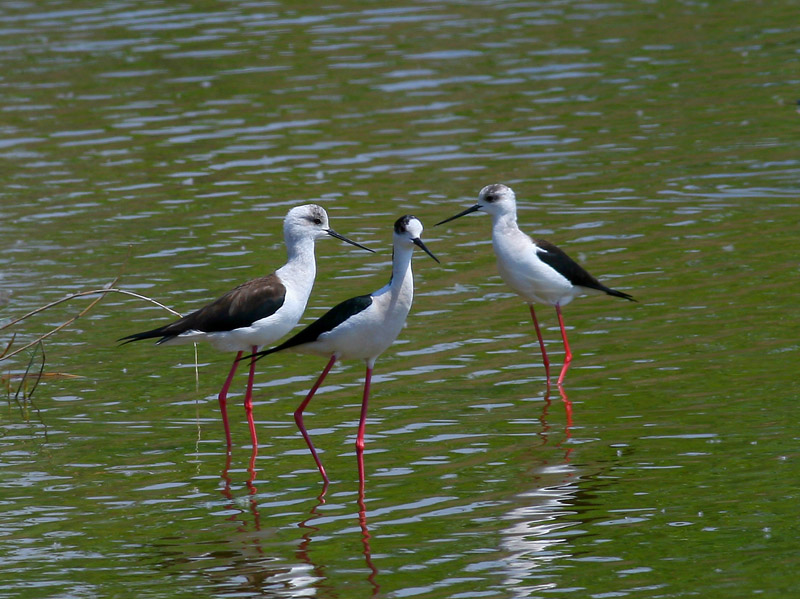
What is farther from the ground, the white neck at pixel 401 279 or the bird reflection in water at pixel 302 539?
the white neck at pixel 401 279

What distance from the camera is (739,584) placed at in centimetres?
625

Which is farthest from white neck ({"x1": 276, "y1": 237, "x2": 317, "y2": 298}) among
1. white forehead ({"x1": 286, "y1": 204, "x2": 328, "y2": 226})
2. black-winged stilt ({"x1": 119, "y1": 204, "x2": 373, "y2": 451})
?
white forehead ({"x1": 286, "y1": 204, "x2": 328, "y2": 226})

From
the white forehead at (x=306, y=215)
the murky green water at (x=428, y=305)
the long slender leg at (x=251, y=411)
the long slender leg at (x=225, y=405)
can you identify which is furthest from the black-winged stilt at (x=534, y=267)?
the long slender leg at (x=225, y=405)

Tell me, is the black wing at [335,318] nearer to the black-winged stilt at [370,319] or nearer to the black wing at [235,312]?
the black-winged stilt at [370,319]

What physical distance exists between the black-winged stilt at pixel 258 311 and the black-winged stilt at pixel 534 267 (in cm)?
164

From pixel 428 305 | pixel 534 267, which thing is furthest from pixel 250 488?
pixel 428 305

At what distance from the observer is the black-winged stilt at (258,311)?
8562mm

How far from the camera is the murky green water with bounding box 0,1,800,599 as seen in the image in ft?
22.6

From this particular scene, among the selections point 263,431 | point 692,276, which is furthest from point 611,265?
point 263,431

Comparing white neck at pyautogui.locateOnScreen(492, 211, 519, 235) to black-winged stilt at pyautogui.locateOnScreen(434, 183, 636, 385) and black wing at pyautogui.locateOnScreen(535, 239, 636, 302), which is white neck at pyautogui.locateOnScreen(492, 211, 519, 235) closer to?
black-winged stilt at pyautogui.locateOnScreen(434, 183, 636, 385)

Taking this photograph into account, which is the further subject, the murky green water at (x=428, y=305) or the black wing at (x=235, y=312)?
the black wing at (x=235, y=312)

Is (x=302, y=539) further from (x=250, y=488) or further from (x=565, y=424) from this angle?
(x=565, y=424)

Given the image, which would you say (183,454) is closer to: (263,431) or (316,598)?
(263,431)

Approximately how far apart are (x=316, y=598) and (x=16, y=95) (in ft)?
50.6
